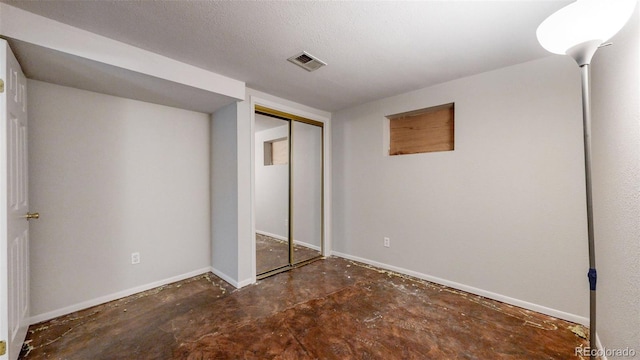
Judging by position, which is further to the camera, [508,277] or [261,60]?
[508,277]

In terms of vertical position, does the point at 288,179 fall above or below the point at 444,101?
below

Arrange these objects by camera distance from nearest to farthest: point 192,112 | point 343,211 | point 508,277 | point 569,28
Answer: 1. point 569,28
2. point 508,277
3. point 192,112
4. point 343,211

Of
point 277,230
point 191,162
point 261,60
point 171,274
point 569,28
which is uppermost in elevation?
point 261,60

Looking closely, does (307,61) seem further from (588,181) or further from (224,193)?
(588,181)

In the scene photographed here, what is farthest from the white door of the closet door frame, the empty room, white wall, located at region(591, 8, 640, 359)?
white wall, located at region(591, 8, 640, 359)

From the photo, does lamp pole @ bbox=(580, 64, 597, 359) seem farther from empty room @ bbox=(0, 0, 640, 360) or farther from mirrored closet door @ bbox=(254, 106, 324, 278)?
mirrored closet door @ bbox=(254, 106, 324, 278)

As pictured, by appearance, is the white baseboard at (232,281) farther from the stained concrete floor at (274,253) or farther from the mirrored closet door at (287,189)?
the mirrored closet door at (287,189)

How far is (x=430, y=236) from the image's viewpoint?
9.12ft

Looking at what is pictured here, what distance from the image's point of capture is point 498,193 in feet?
7.67

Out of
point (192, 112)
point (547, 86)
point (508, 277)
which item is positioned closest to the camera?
point (547, 86)

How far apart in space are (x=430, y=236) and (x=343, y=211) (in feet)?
4.21

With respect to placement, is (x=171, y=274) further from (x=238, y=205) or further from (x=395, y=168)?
(x=395, y=168)

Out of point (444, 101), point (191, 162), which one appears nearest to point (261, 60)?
point (191, 162)

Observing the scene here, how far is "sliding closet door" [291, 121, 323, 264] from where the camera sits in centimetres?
376
